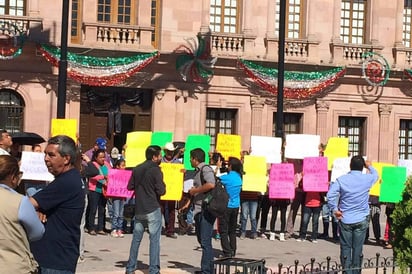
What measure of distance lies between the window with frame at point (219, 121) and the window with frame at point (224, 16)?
2.44 metres

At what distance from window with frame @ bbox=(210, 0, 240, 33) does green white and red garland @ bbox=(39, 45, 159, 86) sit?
9.62 feet

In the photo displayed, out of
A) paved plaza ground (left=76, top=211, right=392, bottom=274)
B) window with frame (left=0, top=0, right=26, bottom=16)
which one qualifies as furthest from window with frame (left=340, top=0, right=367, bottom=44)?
paved plaza ground (left=76, top=211, right=392, bottom=274)

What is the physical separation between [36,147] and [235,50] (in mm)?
13170

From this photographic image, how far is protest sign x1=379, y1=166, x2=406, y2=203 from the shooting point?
704 inches

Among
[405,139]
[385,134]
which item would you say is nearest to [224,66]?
[385,134]

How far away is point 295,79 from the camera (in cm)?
2944

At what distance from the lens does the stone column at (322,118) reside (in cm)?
3030

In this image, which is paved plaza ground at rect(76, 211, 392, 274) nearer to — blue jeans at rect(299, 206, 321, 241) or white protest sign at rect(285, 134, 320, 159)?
blue jeans at rect(299, 206, 321, 241)

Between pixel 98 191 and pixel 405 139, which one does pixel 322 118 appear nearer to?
pixel 405 139

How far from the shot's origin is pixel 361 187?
1246 centimetres

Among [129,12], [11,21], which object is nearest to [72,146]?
[11,21]

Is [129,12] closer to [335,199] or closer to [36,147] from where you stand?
[36,147]

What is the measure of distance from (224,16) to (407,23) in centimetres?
661

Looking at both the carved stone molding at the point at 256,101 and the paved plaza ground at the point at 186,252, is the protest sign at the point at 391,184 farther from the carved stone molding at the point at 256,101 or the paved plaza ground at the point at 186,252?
the carved stone molding at the point at 256,101
